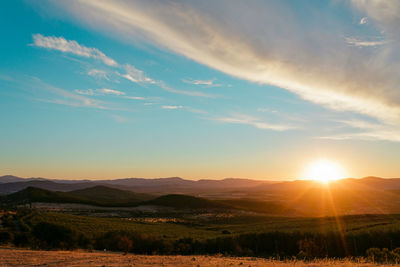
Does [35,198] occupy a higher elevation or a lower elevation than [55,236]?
lower

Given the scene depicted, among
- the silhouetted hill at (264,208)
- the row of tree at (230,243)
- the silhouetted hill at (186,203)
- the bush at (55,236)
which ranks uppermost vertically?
the bush at (55,236)

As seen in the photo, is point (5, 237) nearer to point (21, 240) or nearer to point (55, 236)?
point (21, 240)

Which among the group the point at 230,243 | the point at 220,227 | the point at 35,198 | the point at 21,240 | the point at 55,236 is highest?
the point at 21,240

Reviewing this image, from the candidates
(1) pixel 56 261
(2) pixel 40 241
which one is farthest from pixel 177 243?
(1) pixel 56 261

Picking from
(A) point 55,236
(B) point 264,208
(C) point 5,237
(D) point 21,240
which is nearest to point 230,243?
(A) point 55,236

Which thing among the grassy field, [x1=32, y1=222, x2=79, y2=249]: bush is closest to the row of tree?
[x1=32, y1=222, x2=79, y2=249]: bush

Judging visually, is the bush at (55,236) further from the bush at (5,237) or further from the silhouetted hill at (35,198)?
the silhouetted hill at (35,198)

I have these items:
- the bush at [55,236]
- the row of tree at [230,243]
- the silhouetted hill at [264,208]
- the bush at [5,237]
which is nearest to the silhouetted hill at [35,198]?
the silhouetted hill at [264,208]

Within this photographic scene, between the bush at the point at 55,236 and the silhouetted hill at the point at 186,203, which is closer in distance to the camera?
the bush at the point at 55,236

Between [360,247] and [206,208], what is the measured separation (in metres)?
93.9

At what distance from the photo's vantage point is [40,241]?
1357 inches

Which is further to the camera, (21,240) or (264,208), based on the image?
(264,208)

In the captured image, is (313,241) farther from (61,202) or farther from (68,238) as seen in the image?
(61,202)

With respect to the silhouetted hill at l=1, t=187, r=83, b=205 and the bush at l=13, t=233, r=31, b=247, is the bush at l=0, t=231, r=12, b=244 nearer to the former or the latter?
the bush at l=13, t=233, r=31, b=247
